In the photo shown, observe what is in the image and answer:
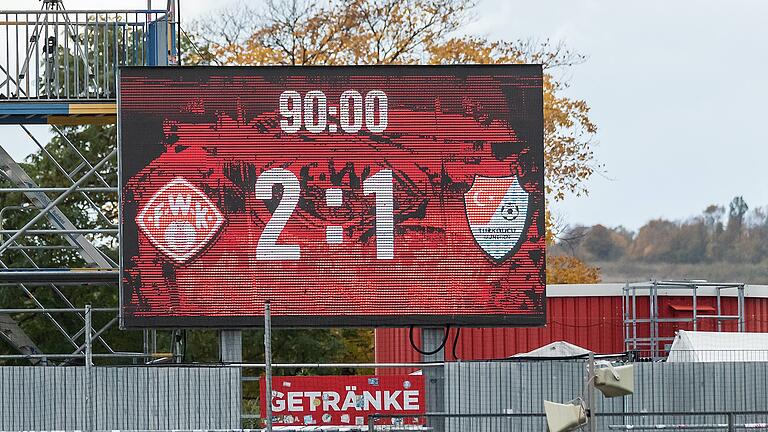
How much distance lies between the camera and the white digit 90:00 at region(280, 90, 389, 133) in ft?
56.5

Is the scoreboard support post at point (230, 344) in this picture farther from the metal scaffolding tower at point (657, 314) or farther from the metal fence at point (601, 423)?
the metal scaffolding tower at point (657, 314)

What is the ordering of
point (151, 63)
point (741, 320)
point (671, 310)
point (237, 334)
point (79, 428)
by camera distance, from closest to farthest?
1. point (79, 428)
2. point (237, 334)
3. point (151, 63)
4. point (741, 320)
5. point (671, 310)

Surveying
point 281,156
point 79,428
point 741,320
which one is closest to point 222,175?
point 281,156

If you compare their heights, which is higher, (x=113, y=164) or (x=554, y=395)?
(x=113, y=164)

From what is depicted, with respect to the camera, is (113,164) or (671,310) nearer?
(671,310)

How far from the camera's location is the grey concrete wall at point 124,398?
53.3 feet

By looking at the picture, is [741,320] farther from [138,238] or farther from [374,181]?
[138,238]

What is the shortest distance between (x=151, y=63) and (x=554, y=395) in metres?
6.89

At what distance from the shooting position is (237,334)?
17500 mm

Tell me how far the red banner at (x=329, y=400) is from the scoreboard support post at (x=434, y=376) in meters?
0.82

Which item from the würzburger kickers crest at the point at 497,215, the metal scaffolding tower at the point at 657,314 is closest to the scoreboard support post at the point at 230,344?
the würzburger kickers crest at the point at 497,215

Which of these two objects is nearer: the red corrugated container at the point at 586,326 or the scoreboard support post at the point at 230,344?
the scoreboard support post at the point at 230,344

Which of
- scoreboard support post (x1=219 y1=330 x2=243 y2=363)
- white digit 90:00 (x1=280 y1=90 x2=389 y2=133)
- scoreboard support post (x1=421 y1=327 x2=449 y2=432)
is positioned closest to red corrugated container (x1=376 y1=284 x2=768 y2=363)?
scoreboard support post (x1=421 y1=327 x2=449 y2=432)

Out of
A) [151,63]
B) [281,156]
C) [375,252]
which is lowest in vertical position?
[375,252]
